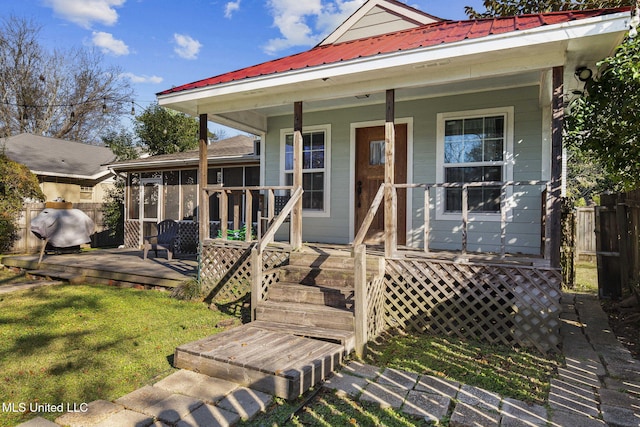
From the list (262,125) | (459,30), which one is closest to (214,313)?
(262,125)

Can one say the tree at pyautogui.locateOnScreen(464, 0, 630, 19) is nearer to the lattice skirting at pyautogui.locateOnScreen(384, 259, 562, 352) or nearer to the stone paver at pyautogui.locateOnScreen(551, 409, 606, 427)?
the lattice skirting at pyautogui.locateOnScreen(384, 259, 562, 352)

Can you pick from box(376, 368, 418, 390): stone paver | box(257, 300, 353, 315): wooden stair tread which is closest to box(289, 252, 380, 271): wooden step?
box(257, 300, 353, 315): wooden stair tread

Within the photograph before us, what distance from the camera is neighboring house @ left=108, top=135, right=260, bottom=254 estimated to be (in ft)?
35.4

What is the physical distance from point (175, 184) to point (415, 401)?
422 inches

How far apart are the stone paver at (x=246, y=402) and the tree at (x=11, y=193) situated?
10989 millimetres

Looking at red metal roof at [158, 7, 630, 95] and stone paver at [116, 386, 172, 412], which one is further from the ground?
red metal roof at [158, 7, 630, 95]

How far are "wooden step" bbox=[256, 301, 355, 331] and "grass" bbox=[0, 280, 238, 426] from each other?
0.72 m

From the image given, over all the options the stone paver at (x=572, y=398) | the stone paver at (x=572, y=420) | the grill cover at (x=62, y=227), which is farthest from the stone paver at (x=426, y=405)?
the grill cover at (x=62, y=227)

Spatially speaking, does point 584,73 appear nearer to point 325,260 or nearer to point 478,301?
point 478,301

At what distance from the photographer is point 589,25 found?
388cm

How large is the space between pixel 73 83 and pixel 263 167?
2640 centimetres

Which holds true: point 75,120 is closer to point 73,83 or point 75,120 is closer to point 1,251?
point 73,83

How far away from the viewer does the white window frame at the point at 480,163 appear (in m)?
5.88

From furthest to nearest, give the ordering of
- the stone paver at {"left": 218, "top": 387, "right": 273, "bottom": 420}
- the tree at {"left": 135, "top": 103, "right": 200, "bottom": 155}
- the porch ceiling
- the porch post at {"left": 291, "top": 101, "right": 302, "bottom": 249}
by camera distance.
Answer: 1. the tree at {"left": 135, "top": 103, "right": 200, "bottom": 155}
2. the porch post at {"left": 291, "top": 101, "right": 302, "bottom": 249}
3. the porch ceiling
4. the stone paver at {"left": 218, "top": 387, "right": 273, "bottom": 420}
